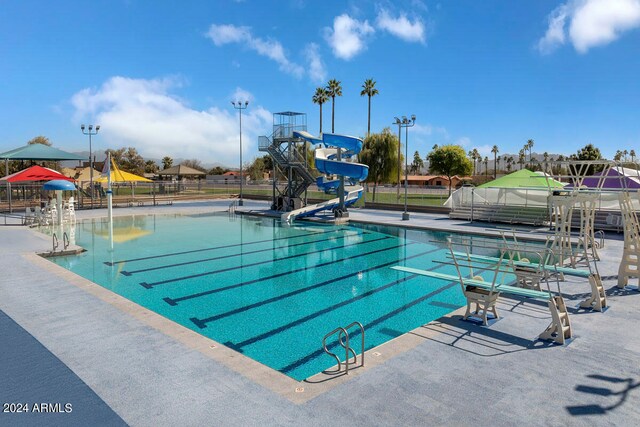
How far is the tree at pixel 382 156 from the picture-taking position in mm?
38594

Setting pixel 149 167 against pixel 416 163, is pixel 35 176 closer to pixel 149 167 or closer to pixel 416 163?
pixel 149 167

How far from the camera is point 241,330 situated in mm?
7969

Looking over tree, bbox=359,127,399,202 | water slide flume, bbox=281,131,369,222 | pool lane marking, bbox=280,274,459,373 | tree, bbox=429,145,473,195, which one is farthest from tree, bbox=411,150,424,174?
pool lane marking, bbox=280,274,459,373

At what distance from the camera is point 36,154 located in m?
32.8

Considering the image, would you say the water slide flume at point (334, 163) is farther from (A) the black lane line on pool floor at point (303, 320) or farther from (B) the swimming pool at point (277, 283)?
(A) the black lane line on pool floor at point (303, 320)

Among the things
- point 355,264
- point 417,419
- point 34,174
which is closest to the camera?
point 417,419

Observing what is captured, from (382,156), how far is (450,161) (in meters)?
26.7

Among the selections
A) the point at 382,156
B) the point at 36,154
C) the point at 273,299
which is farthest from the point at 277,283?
the point at 36,154

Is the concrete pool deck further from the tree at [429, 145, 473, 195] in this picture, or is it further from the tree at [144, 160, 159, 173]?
the tree at [144, 160, 159, 173]

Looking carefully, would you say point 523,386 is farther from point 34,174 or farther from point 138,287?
point 34,174

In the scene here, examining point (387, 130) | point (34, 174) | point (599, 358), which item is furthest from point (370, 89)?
point (599, 358)

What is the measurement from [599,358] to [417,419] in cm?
320

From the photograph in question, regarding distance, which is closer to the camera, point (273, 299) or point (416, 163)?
point (273, 299)

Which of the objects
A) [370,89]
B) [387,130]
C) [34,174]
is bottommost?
[34,174]
